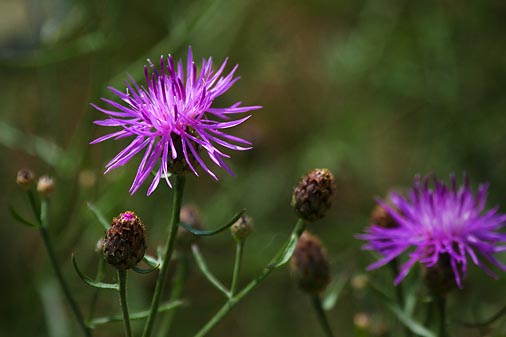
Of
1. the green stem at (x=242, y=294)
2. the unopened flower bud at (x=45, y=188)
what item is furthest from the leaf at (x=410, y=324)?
the unopened flower bud at (x=45, y=188)

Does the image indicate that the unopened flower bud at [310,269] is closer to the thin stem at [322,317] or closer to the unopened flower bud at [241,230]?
the thin stem at [322,317]

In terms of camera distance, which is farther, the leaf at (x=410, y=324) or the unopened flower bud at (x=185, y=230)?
the unopened flower bud at (x=185, y=230)

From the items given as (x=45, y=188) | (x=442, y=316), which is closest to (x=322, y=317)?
(x=442, y=316)

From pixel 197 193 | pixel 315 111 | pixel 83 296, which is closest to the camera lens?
pixel 83 296

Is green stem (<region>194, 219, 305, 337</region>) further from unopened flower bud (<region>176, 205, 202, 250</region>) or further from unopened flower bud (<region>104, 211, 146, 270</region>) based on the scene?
unopened flower bud (<region>176, 205, 202, 250</region>)

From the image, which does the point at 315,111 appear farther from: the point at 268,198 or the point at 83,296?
the point at 83,296

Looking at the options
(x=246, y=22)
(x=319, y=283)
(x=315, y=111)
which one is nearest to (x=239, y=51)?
(x=246, y=22)
